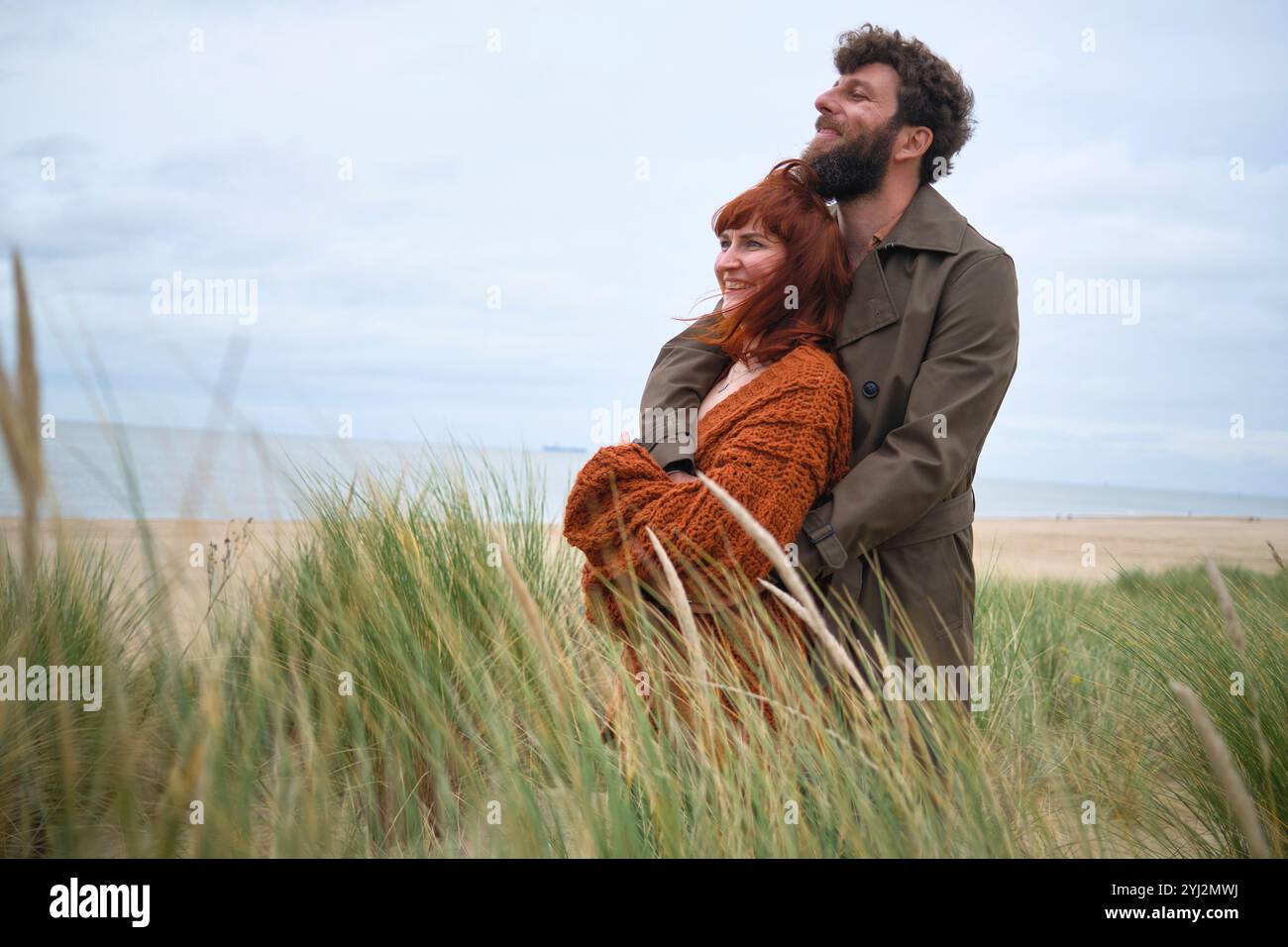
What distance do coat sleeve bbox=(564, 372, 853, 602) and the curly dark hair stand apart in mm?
1036

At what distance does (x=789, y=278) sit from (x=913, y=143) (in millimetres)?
736

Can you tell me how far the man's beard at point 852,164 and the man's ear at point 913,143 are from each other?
0.22 feet

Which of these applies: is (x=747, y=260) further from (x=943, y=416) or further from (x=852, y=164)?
(x=943, y=416)

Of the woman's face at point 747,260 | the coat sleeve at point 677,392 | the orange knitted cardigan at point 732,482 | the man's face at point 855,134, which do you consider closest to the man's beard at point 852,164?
the man's face at point 855,134

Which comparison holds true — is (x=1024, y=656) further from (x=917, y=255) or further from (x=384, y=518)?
(x=384, y=518)

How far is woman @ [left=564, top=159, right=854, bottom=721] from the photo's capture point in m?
2.23

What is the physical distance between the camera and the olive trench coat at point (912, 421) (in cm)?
235

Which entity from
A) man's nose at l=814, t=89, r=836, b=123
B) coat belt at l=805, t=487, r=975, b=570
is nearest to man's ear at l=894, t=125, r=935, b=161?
man's nose at l=814, t=89, r=836, b=123

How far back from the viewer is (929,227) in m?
2.70

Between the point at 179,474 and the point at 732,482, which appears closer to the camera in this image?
the point at 179,474
